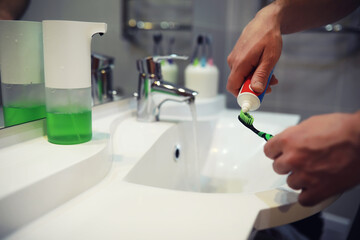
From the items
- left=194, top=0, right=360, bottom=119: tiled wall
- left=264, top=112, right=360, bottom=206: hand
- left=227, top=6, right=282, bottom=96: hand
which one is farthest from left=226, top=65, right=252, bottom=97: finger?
left=194, top=0, right=360, bottom=119: tiled wall

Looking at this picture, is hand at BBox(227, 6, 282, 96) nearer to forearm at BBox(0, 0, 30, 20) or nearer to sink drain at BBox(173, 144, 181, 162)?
sink drain at BBox(173, 144, 181, 162)

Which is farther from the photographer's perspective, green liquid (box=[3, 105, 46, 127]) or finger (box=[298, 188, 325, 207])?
green liquid (box=[3, 105, 46, 127])

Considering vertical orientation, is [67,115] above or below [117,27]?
below

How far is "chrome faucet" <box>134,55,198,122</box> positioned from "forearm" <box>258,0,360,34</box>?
0.23m

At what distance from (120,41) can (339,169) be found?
67 centimetres

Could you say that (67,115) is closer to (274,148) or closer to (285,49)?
(274,148)

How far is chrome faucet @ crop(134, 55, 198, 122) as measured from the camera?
73 cm

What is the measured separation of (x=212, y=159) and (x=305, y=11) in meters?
0.42

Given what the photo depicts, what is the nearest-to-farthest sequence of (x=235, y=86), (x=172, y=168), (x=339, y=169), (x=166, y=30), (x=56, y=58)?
1. (x=339, y=169)
2. (x=56, y=58)
3. (x=235, y=86)
4. (x=172, y=168)
5. (x=166, y=30)

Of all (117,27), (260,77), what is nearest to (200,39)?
(117,27)

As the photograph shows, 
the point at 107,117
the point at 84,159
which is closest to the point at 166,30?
the point at 107,117

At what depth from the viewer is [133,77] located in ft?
2.84

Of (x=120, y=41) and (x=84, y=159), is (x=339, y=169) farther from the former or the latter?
→ (x=120, y=41)

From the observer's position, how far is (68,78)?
1.52ft
